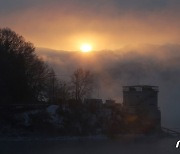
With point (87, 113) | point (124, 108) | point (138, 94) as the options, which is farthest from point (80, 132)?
point (138, 94)

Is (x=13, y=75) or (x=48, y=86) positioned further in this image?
(x=48, y=86)

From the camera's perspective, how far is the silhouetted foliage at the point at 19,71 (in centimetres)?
10938

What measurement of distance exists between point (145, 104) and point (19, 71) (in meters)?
34.7

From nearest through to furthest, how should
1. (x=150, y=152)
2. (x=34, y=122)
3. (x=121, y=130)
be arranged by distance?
(x=150, y=152) < (x=34, y=122) < (x=121, y=130)

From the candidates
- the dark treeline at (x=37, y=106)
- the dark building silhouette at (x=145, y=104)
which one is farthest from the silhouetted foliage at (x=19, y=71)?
the dark building silhouette at (x=145, y=104)

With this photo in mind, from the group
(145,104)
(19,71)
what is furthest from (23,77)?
(145,104)

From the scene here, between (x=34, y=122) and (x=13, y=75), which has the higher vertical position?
(x=13, y=75)

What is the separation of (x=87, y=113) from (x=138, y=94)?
25370mm

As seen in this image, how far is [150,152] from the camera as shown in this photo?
82875 millimetres

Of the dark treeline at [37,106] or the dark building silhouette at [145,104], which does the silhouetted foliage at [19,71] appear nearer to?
the dark treeline at [37,106]

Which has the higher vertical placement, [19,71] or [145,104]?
[19,71]

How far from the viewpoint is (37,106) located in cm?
10862

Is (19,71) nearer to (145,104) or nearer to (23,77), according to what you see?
(23,77)

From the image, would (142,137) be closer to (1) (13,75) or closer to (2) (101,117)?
(2) (101,117)
